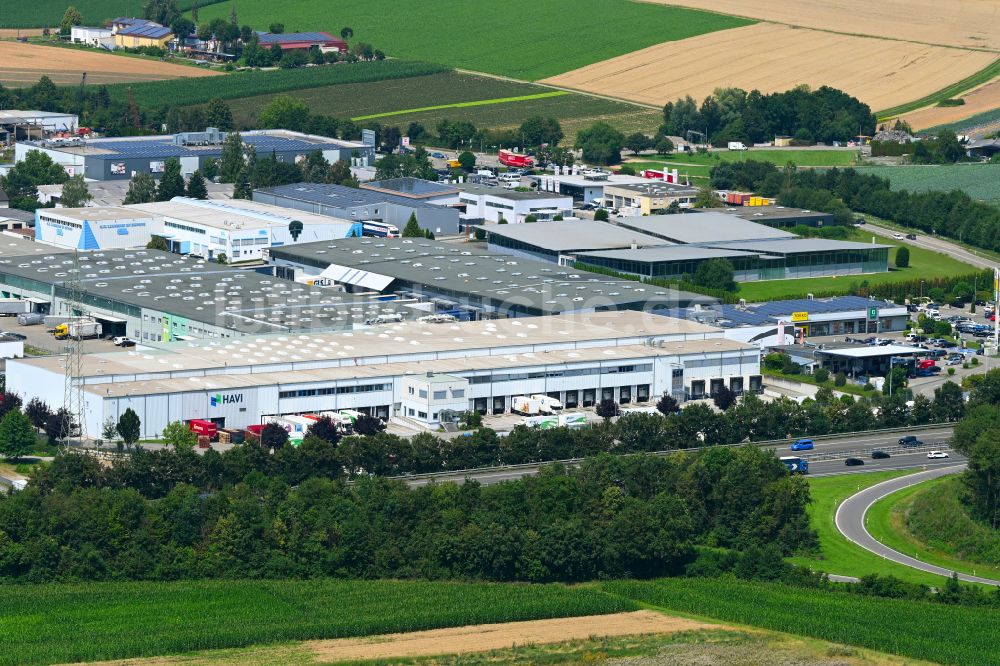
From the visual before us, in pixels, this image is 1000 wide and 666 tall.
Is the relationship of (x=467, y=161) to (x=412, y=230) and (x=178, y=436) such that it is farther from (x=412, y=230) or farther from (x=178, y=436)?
A: (x=178, y=436)

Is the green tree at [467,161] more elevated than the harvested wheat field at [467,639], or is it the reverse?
the green tree at [467,161]

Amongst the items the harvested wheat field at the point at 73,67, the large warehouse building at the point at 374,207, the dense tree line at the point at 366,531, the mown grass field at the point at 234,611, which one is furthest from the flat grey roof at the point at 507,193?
the mown grass field at the point at 234,611

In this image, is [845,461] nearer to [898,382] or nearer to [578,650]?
[898,382]

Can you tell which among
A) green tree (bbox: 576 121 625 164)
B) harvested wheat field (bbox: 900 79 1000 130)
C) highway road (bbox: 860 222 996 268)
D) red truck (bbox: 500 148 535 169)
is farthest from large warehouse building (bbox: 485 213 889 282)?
harvested wheat field (bbox: 900 79 1000 130)

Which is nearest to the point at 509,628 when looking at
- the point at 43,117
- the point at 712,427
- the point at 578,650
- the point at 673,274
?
the point at 578,650

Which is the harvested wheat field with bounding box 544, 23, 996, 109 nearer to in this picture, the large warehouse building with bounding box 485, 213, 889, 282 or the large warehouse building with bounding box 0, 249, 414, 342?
the large warehouse building with bounding box 485, 213, 889, 282

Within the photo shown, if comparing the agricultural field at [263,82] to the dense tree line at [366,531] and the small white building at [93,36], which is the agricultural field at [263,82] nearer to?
the small white building at [93,36]

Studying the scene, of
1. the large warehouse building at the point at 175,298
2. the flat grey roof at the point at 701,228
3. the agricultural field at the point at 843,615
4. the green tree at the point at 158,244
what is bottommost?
the agricultural field at the point at 843,615
